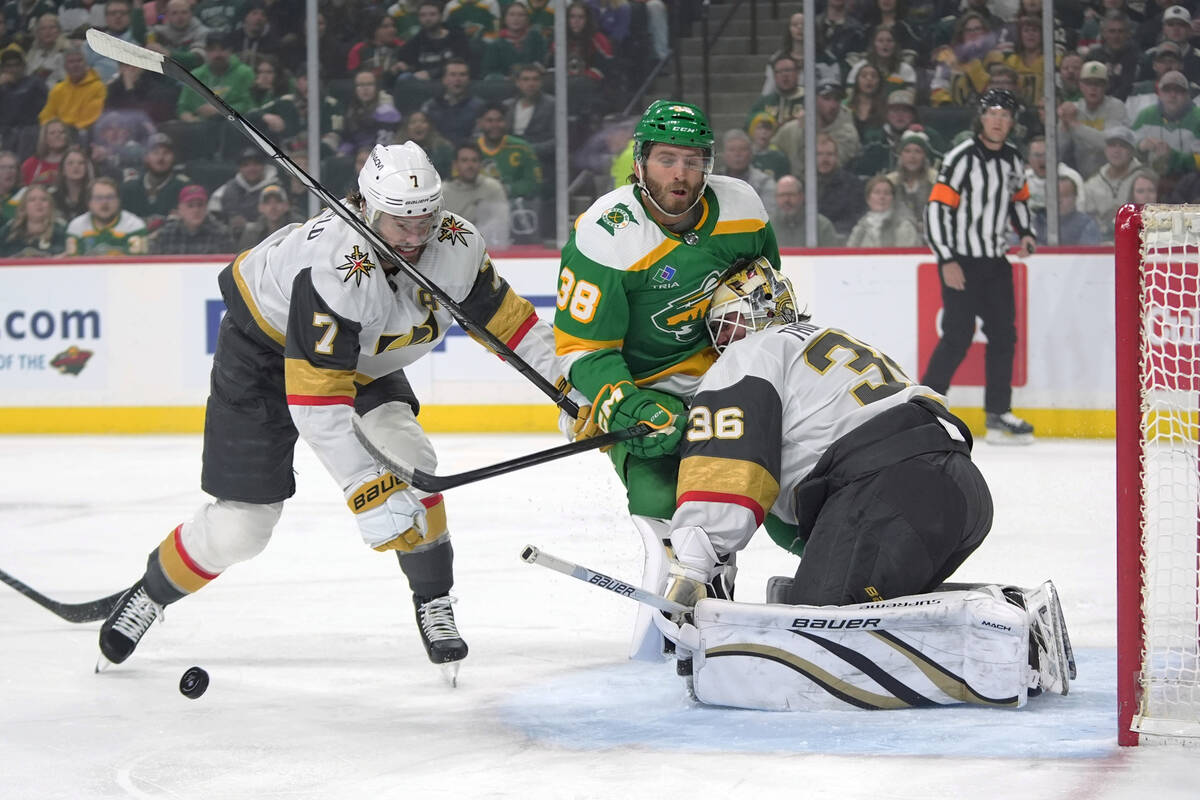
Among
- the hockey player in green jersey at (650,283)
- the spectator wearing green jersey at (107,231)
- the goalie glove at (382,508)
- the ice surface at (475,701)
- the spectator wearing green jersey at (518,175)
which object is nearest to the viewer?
the ice surface at (475,701)

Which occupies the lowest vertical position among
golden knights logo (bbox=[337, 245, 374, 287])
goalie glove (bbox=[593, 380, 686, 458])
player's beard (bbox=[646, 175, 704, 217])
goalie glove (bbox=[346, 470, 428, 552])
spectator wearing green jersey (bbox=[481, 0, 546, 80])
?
goalie glove (bbox=[346, 470, 428, 552])

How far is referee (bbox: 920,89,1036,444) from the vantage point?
650 centimetres

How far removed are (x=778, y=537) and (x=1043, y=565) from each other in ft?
3.97

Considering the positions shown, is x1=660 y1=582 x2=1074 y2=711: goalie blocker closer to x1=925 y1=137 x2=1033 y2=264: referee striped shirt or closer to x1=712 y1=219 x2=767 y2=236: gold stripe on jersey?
x1=712 y1=219 x2=767 y2=236: gold stripe on jersey

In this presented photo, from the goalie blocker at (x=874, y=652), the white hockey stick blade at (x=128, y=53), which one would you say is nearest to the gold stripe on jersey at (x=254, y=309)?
the white hockey stick blade at (x=128, y=53)

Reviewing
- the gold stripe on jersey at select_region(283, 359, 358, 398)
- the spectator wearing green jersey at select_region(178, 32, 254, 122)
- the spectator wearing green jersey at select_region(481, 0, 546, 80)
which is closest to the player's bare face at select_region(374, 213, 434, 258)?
the gold stripe on jersey at select_region(283, 359, 358, 398)

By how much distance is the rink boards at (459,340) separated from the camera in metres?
6.64

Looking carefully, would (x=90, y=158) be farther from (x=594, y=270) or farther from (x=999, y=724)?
(x=999, y=724)

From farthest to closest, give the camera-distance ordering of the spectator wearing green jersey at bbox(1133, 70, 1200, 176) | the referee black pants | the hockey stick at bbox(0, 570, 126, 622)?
the spectator wearing green jersey at bbox(1133, 70, 1200, 176) < the referee black pants < the hockey stick at bbox(0, 570, 126, 622)

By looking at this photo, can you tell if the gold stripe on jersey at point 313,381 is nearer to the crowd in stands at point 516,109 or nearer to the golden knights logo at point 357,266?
the golden knights logo at point 357,266

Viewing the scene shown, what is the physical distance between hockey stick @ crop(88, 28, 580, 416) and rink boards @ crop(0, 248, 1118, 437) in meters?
3.80

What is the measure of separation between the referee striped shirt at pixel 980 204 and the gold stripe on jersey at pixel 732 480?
4.20m

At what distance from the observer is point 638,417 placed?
9.04ft

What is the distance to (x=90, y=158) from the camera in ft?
24.4
